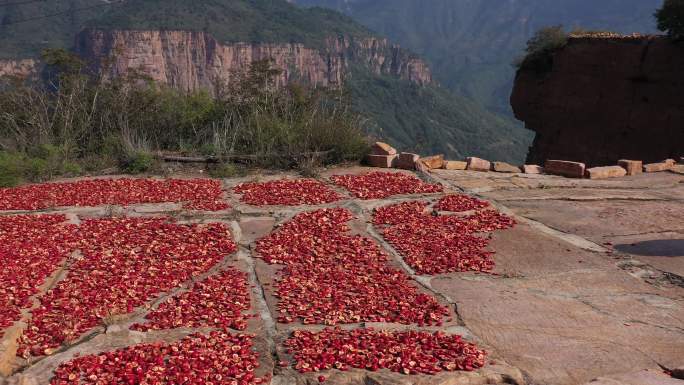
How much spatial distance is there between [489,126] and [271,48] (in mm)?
44169

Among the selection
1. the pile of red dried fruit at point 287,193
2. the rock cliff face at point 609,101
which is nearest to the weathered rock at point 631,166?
the pile of red dried fruit at point 287,193

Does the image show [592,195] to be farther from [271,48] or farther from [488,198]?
[271,48]

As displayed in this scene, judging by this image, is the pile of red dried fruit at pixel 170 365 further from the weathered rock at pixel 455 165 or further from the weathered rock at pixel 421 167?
the weathered rock at pixel 455 165

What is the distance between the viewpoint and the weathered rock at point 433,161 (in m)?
10.3

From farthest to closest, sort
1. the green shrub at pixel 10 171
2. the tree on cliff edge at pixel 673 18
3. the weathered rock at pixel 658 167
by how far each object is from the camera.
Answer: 1. the tree on cliff edge at pixel 673 18
2. the weathered rock at pixel 658 167
3. the green shrub at pixel 10 171

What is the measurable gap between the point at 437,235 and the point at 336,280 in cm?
181

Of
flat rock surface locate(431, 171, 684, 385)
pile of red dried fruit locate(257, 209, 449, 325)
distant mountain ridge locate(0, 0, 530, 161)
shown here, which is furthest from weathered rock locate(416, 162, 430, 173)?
distant mountain ridge locate(0, 0, 530, 161)

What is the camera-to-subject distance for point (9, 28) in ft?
293

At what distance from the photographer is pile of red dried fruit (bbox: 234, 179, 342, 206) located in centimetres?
793

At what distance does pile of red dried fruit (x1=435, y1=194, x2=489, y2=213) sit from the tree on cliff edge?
20.8 m

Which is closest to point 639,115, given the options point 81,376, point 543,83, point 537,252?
point 543,83

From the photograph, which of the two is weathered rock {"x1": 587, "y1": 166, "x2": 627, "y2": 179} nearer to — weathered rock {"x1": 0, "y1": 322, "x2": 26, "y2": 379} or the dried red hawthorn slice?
the dried red hawthorn slice

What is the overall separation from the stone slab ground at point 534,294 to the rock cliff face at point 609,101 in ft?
57.7

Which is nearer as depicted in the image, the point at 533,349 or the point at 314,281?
the point at 533,349
